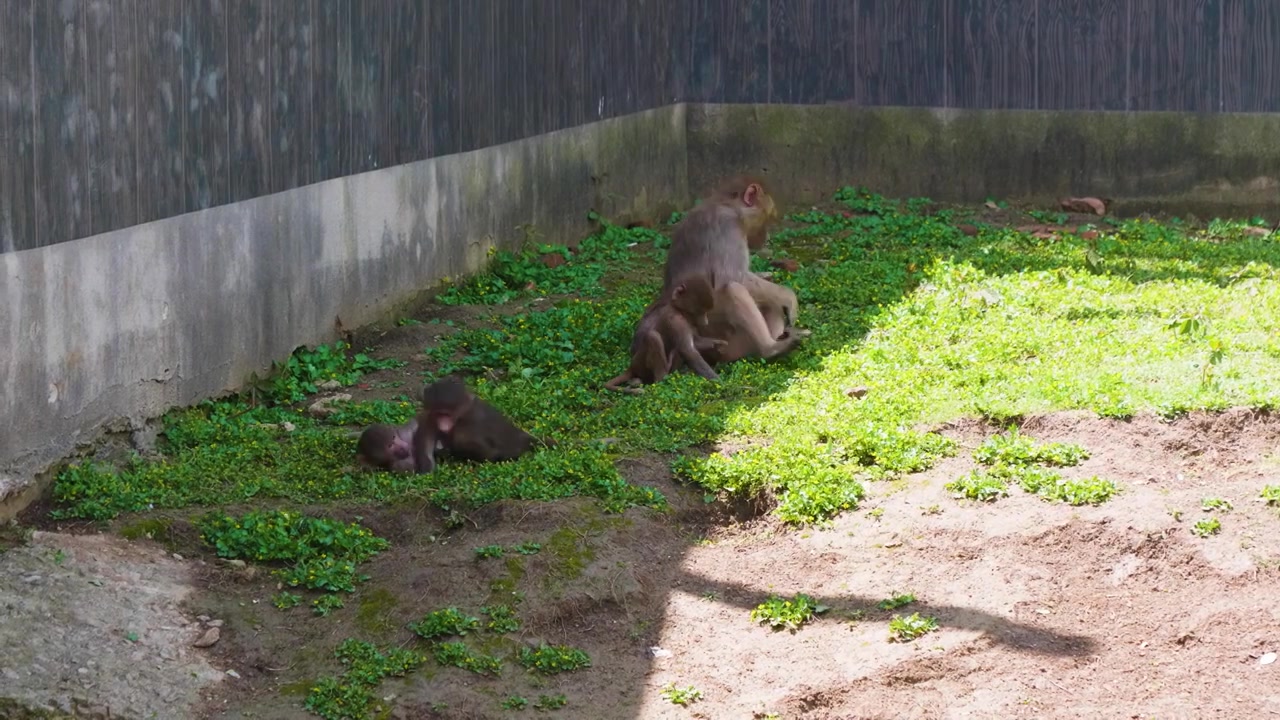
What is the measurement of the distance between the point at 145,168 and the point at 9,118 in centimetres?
114

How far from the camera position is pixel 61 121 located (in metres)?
7.42

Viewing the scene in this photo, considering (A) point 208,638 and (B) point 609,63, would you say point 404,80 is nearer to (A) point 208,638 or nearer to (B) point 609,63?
(B) point 609,63

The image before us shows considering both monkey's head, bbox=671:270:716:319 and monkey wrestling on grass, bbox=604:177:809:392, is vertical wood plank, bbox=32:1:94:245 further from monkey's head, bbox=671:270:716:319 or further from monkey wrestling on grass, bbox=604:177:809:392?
monkey's head, bbox=671:270:716:319

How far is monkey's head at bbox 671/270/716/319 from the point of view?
9875 millimetres

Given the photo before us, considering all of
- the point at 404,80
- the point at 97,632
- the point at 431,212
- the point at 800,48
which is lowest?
the point at 97,632

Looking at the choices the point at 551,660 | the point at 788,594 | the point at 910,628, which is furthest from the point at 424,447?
the point at 910,628

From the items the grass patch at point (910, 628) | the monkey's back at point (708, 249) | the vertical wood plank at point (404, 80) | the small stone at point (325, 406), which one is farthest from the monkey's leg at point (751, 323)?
the grass patch at point (910, 628)

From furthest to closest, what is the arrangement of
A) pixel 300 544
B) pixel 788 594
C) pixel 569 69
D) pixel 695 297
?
1. pixel 569 69
2. pixel 695 297
3. pixel 300 544
4. pixel 788 594

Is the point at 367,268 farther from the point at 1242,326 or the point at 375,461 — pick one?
the point at 1242,326

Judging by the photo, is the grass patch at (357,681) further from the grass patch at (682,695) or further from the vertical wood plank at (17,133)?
the vertical wood plank at (17,133)

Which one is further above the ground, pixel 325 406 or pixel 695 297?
pixel 695 297

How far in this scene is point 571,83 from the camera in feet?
46.2

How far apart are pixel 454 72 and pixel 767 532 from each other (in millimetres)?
5852

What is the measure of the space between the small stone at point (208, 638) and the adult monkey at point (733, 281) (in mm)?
4368
